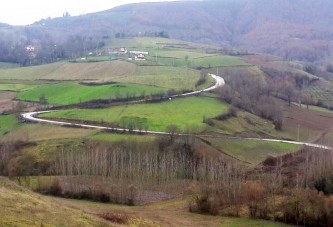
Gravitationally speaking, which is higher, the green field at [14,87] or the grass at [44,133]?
the green field at [14,87]

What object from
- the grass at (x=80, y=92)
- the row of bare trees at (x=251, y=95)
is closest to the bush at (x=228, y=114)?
the row of bare trees at (x=251, y=95)

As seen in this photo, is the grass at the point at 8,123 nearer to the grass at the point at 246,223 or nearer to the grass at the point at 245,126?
the grass at the point at 245,126

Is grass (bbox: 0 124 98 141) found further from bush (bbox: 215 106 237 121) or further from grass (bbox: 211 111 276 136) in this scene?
bush (bbox: 215 106 237 121)

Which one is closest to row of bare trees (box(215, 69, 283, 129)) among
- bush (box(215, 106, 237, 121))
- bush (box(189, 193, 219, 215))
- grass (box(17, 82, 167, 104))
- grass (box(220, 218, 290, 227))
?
bush (box(215, 106, 237, 121))

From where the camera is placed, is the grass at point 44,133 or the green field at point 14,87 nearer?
the grass at point 44,133

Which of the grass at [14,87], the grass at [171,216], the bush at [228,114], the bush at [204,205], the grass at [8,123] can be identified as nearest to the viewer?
the grass at [171,216]

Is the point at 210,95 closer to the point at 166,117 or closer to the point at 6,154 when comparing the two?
the point at 166,117

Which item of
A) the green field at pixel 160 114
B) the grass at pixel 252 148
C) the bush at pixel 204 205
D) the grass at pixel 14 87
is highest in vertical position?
the grass at pixel 14 87

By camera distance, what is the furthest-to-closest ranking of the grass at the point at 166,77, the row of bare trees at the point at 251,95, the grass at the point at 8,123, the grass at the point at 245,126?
the grass at the point at 166,77 → the row of bare trees at the point at 251,95 → the grass at the point at 8,123 → the grass at the point at 245,126
